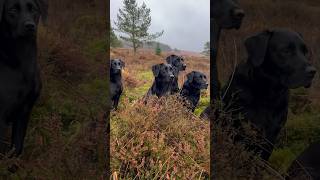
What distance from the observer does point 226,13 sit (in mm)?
2756

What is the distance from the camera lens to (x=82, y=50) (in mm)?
2783

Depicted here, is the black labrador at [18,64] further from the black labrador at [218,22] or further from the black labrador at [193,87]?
the black labrador at [193,87]

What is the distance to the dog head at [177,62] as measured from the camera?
4631 mm

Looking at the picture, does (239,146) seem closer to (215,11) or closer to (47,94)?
(215,11)

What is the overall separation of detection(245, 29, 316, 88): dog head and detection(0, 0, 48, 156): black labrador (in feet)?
3.99

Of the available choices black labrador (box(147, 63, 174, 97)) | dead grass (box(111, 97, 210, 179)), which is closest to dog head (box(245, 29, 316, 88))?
dead grass (box(111, 97, 210, 179))

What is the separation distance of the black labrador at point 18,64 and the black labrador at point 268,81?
3.83ft

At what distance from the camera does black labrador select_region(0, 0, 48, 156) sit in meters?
2.27

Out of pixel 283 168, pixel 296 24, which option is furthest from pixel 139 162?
pixel 296 24

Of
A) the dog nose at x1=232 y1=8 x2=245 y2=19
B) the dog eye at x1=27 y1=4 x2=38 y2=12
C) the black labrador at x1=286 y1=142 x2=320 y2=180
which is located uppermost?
the dog nose at x1=232 y1=8 x2=245 y2=19

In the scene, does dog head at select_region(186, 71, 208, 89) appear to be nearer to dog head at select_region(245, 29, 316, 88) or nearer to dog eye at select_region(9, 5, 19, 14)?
dog head at select_region(245, 29, 316, 88)

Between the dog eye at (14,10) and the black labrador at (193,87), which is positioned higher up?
the dog eye at (14,10)

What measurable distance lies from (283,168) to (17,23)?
5.95 feet

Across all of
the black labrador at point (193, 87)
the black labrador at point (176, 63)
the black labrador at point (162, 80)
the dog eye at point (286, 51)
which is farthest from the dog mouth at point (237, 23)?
the black labrador at point (176, 63)
